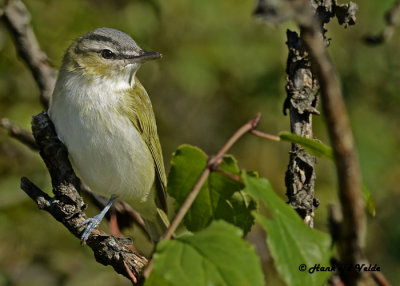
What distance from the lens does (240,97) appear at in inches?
199

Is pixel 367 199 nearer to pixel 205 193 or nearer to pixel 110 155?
pixel 205 193

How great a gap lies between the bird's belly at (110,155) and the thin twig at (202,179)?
1553 millimetres

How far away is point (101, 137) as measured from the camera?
3035mm

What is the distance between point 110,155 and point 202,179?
1.66 m

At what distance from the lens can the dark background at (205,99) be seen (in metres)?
4.02

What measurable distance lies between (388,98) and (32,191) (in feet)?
12.0

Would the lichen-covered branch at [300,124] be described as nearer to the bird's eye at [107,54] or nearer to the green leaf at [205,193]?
the green leaf at [205,193]

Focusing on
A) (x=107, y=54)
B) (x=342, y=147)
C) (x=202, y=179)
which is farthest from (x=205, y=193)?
(x=107, y=54)

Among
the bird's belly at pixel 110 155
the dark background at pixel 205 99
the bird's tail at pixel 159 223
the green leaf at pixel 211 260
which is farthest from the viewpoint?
the dark background at pixel 205 99

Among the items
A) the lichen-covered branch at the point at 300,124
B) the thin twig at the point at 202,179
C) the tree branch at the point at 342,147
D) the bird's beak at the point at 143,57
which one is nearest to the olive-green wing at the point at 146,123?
the bird's beak at the point at 143,57

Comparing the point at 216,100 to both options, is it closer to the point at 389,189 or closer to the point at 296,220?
the point at 389,189

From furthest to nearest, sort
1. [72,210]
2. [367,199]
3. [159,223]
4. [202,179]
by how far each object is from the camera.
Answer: [159,223] → [72,210] → [367,199] → [202,179]

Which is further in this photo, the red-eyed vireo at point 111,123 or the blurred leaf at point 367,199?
the red-eyed vireo at point 111,123

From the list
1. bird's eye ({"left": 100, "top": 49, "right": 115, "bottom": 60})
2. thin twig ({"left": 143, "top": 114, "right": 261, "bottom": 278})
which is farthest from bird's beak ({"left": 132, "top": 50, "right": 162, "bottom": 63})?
thin twig ({"left": 143, "top": 114, "right": 261, "bottom": 278})
